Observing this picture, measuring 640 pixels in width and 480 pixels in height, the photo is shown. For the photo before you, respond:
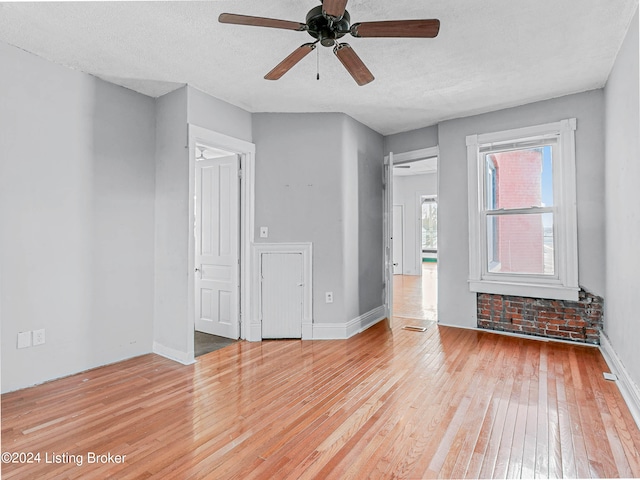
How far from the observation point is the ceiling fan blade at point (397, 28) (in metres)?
1.93

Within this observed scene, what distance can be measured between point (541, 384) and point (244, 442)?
2401 mm

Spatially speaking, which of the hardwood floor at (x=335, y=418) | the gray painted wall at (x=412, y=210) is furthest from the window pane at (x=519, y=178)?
the gray painted wall at (x=412, y=210)

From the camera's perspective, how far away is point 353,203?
445 cm

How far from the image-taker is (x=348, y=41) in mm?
2723

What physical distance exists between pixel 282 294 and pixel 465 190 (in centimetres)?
269

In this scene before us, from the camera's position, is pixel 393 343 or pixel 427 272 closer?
pixel 393 343

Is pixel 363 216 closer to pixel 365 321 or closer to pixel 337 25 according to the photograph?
pixel 365 321

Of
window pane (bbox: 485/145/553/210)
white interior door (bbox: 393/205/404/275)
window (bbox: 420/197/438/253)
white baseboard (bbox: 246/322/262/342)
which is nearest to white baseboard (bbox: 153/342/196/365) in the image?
white baseboard (bbox: 246/322/262/342)

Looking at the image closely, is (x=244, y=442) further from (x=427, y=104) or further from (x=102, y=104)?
(x=427, y=104)

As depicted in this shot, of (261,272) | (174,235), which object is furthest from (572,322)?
(174,235)

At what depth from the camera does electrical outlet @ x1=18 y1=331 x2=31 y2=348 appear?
2.80m

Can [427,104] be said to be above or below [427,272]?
above

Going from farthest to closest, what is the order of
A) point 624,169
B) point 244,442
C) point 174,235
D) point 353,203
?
point 353,203, point 174,235, point 624,169, point 244,442

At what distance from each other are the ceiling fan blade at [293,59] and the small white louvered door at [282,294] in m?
2.17
